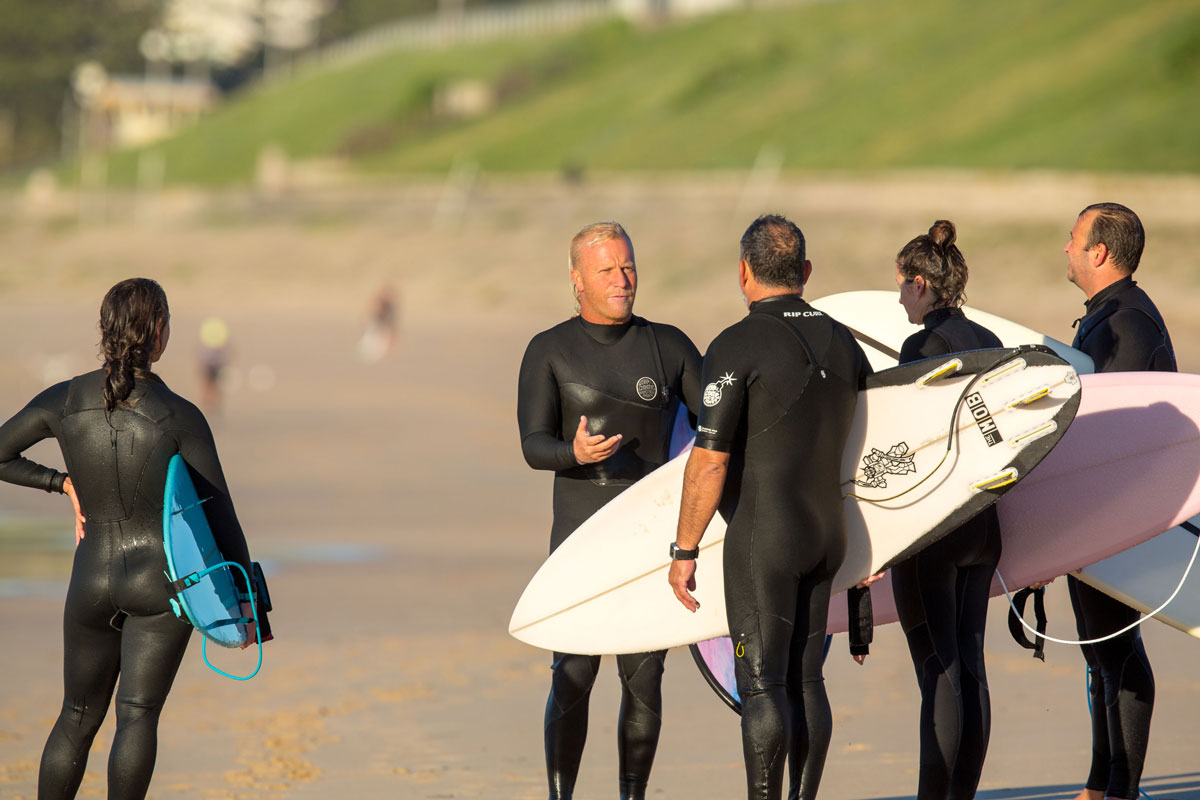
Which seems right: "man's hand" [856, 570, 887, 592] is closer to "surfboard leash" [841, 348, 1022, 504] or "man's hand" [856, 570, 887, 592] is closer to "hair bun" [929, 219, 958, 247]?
"surfboard leash" [841, 348, 1022, 504]

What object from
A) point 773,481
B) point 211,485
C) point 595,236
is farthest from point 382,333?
point 773,481

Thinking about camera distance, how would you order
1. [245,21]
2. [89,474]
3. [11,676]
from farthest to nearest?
[245,21] → [11,676] → [89,474]

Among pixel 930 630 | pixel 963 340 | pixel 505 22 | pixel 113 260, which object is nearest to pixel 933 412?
pixel 963 340

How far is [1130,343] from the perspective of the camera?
15.9ft

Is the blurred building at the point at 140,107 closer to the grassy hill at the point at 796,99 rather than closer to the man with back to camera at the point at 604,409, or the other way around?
the grassy hill at the point at 796,99

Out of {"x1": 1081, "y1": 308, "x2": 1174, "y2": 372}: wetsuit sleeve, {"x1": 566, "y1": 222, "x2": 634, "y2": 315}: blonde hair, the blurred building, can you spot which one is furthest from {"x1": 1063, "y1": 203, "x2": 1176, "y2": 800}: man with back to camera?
the blurred building

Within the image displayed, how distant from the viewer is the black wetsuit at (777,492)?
158 inches

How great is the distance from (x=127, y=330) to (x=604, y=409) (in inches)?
56.3

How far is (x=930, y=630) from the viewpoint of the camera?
14.6 feet

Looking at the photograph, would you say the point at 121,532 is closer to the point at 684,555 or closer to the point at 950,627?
the point at 684,555

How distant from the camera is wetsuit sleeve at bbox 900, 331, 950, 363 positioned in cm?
456

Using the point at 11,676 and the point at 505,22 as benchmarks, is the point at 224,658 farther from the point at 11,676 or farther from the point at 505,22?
the point at 505,22

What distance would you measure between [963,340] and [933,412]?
25cm

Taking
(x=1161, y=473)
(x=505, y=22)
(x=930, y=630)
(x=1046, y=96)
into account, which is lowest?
(x=930, y=630)
